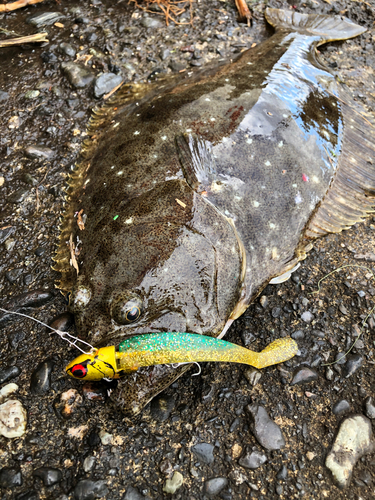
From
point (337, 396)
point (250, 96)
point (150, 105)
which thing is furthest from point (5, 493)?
point (250, 96)

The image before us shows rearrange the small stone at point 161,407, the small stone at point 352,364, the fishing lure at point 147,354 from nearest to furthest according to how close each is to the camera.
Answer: the fishing lure at point 147,354 < the small stone at point 161,407 < the small stone at point 352,364

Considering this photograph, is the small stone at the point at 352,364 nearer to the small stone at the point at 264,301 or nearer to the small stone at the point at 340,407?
the small stone at the point at 340,407

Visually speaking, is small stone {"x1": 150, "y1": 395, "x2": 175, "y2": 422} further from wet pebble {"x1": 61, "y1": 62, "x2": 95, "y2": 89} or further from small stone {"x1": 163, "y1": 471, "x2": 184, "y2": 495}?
wet pebble {"x1": 61, "y1": 62, "x2": 95, "y2": 89}

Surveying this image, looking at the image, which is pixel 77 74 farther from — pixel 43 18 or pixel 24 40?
pixel 43 18

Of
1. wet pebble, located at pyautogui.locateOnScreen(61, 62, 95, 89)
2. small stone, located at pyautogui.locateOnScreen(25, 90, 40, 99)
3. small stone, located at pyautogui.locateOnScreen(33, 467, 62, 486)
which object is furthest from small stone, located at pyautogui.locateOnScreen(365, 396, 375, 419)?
small stone, located at pyautogui.locateOnScreen(25, 90, 40, 99)

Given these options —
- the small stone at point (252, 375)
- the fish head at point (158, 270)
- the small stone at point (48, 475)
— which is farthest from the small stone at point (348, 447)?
the small stone at point (48, 475)

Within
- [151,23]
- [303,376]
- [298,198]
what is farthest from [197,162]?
[151,23]
